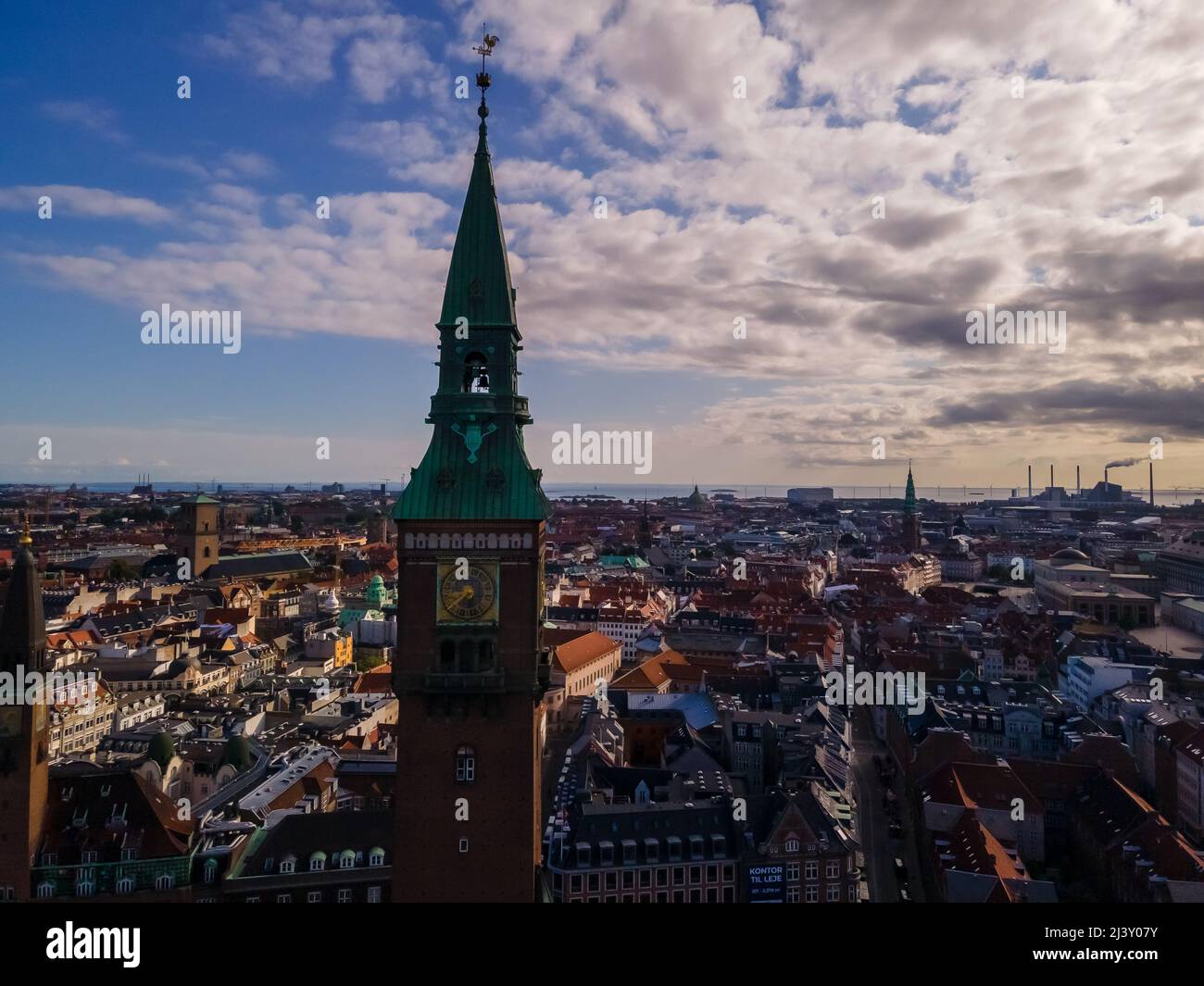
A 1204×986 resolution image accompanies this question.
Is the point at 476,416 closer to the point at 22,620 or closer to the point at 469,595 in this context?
the point at 469,595

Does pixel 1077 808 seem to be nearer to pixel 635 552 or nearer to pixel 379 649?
pixel 379 649

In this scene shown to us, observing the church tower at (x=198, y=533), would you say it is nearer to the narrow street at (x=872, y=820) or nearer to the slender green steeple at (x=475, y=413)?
the narrow street at (x=872, y=820)

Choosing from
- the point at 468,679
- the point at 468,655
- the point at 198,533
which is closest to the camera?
the point at 468,679

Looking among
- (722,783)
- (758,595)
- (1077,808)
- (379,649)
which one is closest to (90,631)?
(379,649)

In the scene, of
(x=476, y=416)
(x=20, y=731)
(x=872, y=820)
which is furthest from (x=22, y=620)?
(x=872, y=820)

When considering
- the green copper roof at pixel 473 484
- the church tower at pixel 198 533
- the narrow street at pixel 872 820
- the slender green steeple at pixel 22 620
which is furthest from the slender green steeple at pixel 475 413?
the church tower at pixel 198 533
